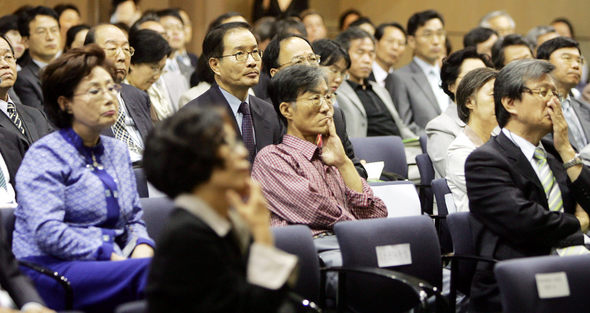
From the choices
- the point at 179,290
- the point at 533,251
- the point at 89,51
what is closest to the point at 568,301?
the point at 533,251

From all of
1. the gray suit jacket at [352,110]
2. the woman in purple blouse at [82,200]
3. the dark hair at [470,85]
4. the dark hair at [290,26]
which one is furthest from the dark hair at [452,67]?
the woman in purple blouse at [82,200]

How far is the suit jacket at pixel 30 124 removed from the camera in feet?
13.4

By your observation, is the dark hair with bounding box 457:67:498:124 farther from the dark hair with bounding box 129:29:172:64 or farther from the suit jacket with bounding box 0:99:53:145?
the suit jacket with bounding box 0:99:53:145

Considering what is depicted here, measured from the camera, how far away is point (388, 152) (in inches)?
195

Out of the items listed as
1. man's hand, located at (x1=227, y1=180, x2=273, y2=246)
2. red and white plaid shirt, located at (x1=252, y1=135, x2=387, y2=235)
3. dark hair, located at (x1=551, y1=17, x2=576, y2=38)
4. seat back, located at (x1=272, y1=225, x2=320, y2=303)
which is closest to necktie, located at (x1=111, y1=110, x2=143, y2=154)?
red and white plaid shirt, located at (x1=252, y1=135, x2=387, y2=235)

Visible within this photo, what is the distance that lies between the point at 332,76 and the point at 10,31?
247 cm

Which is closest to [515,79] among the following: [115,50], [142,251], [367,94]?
[142,251]

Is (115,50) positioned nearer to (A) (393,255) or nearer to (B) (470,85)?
(B) (470,85)

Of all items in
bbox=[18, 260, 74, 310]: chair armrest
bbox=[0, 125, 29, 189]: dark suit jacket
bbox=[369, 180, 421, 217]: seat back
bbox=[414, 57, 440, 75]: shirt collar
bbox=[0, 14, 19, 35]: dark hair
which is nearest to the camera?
bbox=[18, 260, 74, 310]: chair armrest

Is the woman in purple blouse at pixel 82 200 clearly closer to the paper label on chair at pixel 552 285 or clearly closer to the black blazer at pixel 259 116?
the black blazer at pixel 259 116

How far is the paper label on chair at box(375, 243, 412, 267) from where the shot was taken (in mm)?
3051

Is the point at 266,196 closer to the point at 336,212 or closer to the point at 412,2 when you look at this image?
the point at 336,212

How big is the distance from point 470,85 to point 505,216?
1177mm

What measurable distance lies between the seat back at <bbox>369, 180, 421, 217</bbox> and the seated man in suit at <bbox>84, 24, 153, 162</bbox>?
4.40 ft
